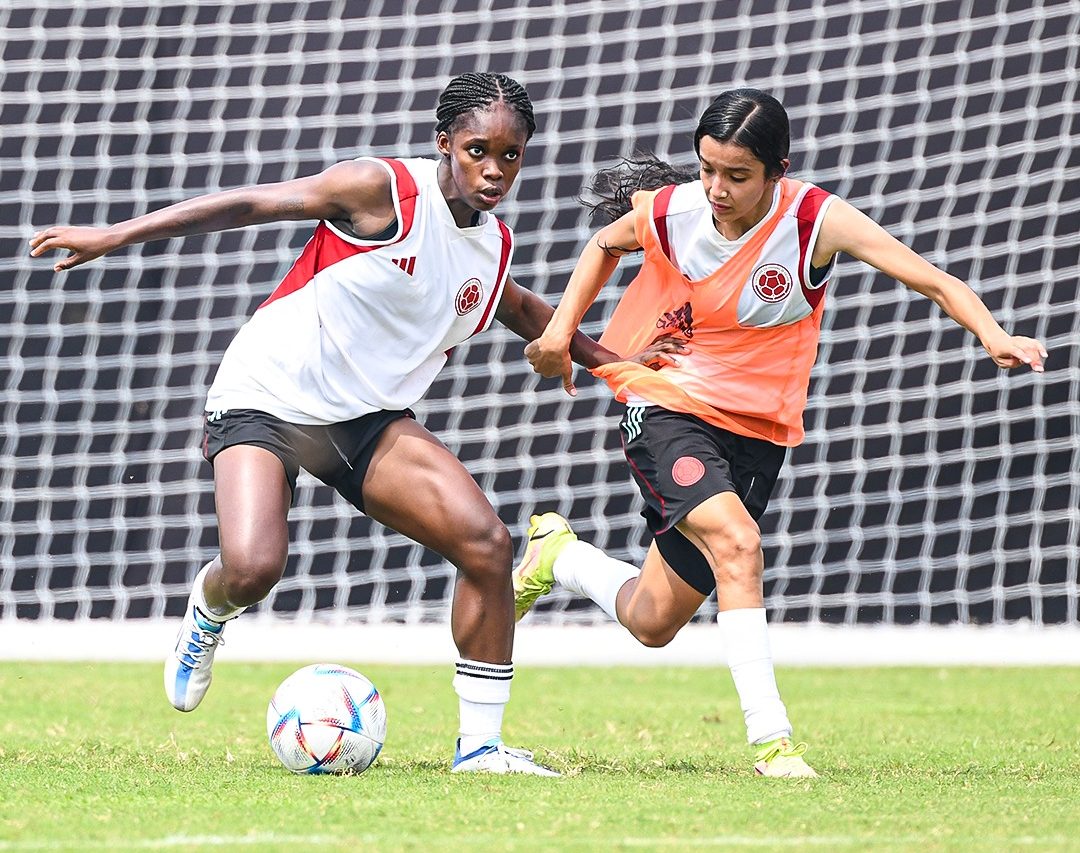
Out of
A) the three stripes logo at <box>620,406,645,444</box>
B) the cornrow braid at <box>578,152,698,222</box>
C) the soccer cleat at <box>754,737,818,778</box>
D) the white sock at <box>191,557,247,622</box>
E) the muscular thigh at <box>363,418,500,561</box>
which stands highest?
the cornrow braid at <box>578,152,698,222</box>

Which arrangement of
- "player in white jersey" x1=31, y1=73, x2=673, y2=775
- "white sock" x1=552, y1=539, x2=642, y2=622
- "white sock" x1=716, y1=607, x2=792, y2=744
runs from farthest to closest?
1. "white sock" x1=552, y1=539, x2=642, y2=622
2. "player in white jersey" x1=31, y1=73, x2=673, y2=775
3. "white sock" x1=716, y1=607, x2=792, y2=744

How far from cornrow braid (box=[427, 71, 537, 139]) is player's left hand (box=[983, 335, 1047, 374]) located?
4.88 feet

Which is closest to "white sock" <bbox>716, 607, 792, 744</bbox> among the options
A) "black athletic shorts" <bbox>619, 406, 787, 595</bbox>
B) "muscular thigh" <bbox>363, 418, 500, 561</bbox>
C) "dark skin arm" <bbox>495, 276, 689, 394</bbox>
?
"black athletic shorts" <bbox>619, 406, 787, 595</bbox>

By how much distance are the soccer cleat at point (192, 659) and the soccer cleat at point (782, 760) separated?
1774 millimetres

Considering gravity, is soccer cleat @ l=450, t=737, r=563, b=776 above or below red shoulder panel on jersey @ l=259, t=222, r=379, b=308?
below

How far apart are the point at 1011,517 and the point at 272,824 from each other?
270 inches

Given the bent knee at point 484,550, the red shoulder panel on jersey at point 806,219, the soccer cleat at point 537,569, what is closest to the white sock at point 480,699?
the bent knee at point 484,550

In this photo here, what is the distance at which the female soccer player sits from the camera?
4480mm

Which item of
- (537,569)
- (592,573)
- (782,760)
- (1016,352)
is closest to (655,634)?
(592,573)

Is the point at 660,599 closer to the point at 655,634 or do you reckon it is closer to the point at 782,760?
the point at 655,634

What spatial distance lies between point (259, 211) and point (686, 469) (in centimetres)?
150

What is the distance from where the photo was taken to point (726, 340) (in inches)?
194

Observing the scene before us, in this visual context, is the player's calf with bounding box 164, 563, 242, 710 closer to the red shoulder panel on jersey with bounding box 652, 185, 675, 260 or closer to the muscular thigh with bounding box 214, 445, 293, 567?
the muscular thigh with bounding box 214, 445, 293, 567

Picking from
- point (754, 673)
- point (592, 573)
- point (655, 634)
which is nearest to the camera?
point (754, 673)
